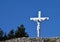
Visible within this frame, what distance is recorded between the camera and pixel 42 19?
703 inches

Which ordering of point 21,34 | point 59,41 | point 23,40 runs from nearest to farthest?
point 59,41
point 23,40
point 21,34

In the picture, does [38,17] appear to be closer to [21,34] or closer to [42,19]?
[42,19]

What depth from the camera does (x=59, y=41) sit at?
17.6m

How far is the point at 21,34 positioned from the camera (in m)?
25.7

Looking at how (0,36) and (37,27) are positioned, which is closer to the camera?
(37,27)

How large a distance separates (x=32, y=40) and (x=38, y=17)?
1.39 metres

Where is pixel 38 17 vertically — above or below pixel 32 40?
above

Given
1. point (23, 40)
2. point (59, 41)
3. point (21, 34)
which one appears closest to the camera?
point (59, 41)

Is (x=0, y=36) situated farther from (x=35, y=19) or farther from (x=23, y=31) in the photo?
(x=35, y=19)

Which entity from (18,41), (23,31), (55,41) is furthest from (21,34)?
(55,41)

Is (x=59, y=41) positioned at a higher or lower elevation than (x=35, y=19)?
lower

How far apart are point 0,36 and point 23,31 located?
1.98 m

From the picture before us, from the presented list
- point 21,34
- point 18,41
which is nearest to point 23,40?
point 18,41

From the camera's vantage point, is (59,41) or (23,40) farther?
(23,40)
